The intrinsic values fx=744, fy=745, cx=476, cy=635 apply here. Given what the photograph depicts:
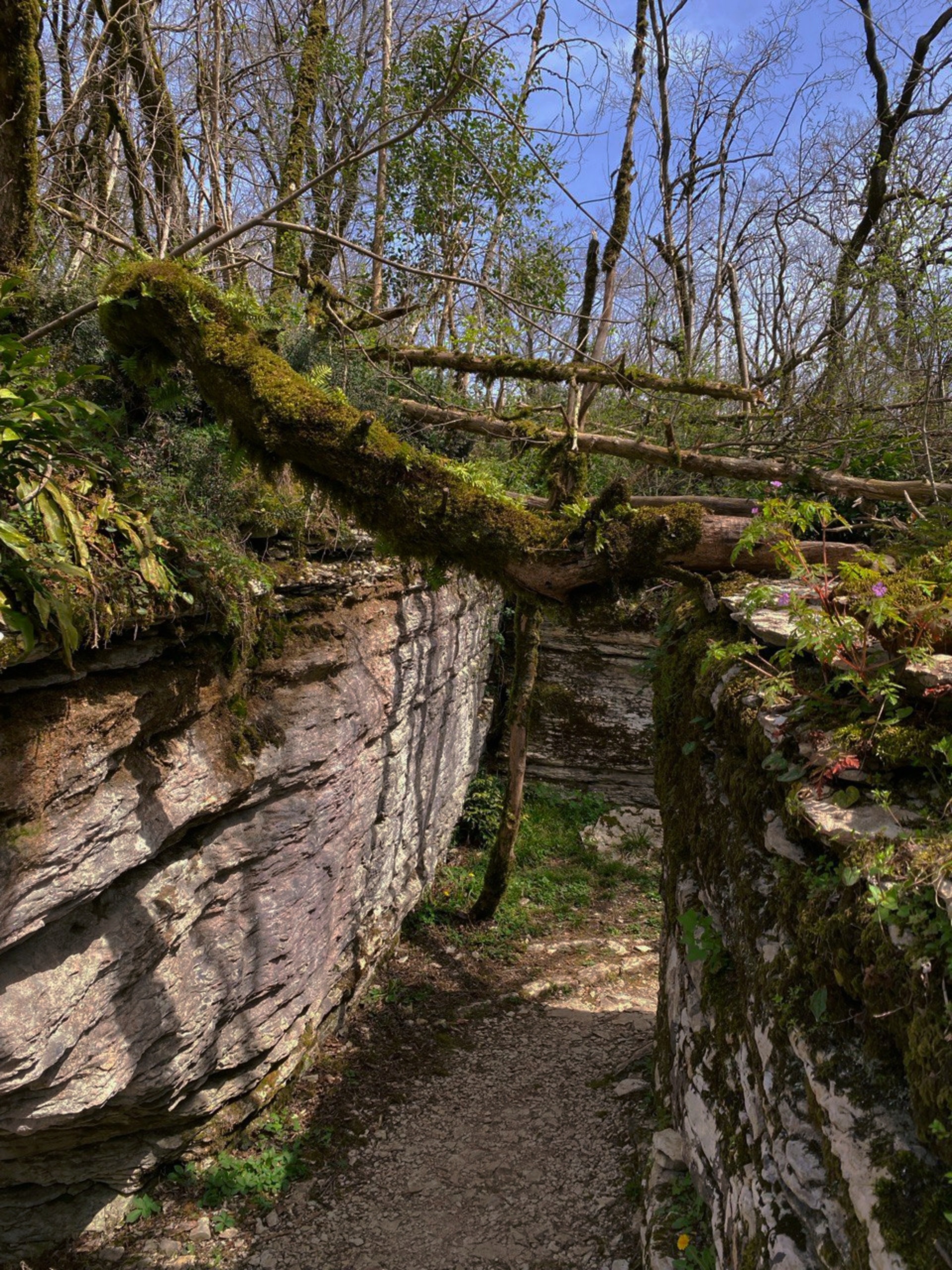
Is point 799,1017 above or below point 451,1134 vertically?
above

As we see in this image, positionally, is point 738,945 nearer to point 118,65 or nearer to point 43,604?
point 43,604

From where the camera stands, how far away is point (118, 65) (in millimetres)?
6301

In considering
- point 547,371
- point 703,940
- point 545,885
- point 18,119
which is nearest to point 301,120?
point 547,371

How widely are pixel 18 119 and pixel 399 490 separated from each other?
3510mm

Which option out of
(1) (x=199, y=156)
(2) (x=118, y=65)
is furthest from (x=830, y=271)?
(2) (x=118, y=65)

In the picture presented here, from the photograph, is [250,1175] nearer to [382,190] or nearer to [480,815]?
[480,815]

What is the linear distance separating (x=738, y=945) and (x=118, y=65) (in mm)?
8020

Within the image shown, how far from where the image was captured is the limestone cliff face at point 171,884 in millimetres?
3154

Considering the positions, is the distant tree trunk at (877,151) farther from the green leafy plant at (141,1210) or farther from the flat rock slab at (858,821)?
the green leafy plant at (141,1210)

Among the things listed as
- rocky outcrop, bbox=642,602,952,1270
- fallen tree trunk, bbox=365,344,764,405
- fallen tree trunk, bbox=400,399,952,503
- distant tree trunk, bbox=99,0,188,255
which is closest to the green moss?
rocky outcrop, bbox=642,602,952,1270

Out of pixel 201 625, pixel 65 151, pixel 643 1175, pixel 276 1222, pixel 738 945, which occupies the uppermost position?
pixel 65 151

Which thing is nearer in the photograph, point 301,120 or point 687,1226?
point 687,1226

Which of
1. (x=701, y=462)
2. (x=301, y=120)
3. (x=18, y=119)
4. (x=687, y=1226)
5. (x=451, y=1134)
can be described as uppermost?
(x=301, y=120)

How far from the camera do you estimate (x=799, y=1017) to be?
→ 2.15 metres
